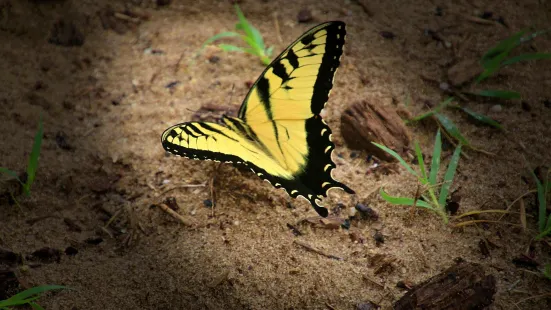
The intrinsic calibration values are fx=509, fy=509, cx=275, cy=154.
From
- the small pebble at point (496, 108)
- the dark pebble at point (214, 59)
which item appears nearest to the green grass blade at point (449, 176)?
the small pebble at point (496, 108)

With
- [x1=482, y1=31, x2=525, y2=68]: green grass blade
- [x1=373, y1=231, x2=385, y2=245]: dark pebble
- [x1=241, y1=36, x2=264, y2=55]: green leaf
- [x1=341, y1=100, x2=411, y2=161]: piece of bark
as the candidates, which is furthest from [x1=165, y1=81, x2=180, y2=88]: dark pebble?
[x1=482, y1=31, x2=525, y2=68]: green grass blade

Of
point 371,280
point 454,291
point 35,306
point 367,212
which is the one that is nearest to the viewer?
point 35,306

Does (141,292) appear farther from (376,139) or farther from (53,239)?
(376,139)

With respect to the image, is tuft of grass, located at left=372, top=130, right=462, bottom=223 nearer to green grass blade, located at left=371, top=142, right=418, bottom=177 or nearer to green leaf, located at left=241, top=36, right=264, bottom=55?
green grass blade, located at left=371, top=142, right=418, bottom=177

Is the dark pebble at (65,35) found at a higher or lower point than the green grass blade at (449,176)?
higher

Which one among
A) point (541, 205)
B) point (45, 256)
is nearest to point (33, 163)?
point (45, 256)

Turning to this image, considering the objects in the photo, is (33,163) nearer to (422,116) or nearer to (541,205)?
(422,116)

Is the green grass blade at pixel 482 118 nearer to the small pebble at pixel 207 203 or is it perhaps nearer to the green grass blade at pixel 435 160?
the green grass blade at pixel 435 160
